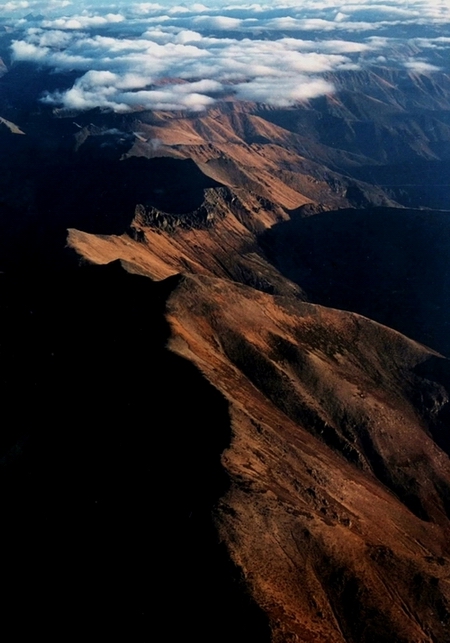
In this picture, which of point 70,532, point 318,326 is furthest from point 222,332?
point 70,532

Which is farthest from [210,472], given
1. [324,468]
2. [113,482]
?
[324,468]

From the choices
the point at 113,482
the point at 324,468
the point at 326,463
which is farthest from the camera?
the point at 326,463

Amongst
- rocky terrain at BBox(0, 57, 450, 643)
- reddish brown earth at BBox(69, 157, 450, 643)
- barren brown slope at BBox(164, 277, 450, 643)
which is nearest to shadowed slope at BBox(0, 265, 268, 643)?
rocky terrain at BBox(0, 57, 450, 643)

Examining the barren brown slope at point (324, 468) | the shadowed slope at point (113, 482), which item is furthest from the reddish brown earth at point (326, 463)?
the shadowed slope at point (113, 482)

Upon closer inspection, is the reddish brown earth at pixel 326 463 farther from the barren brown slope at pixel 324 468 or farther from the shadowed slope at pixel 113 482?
the shadowed slope at pixel 113 482

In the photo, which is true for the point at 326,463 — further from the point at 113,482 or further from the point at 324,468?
the point at 113,482

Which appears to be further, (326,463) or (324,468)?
(326,463)

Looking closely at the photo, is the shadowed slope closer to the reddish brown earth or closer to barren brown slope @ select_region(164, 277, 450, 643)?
the reddish brown earth

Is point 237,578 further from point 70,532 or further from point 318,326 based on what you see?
point 318,326

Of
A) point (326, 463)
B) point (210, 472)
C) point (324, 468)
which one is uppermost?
point (210, 472)

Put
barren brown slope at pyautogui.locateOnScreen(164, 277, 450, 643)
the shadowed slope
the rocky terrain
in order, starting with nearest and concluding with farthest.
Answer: the shadowed slope → the rocky terrain → barren brown slope at pyautogui.locateOnScreen(164, 277, 450, 643)

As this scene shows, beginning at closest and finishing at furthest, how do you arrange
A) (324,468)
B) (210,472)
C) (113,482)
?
(210,472) < (113,482) < (324,468)
